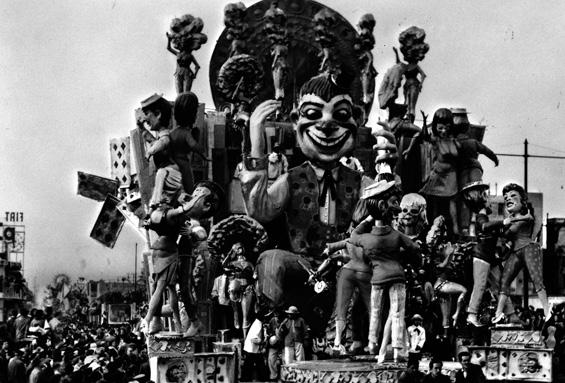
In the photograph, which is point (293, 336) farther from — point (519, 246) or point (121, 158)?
point (121, 158)

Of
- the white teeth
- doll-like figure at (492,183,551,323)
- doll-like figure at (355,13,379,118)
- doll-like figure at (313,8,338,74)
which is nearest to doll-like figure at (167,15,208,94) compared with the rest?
doll-like figure at (313,8,338,74)

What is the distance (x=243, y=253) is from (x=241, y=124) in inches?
115

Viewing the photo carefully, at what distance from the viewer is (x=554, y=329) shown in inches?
835

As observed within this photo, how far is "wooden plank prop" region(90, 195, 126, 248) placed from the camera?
1041 inches

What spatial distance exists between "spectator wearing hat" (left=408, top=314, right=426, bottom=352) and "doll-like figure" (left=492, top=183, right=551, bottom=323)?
1.27m

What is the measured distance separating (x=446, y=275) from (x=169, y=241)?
543cm

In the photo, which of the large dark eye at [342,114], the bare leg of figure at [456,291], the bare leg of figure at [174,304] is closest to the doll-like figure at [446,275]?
the bare leg of figure at [456,291]

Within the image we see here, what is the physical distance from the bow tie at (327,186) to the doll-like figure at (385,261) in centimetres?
449

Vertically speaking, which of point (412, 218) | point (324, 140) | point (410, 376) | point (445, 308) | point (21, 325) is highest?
point (324, 140)

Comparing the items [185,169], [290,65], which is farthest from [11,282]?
[185,169]

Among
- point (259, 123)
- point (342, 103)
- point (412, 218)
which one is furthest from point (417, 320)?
point (259, 123)

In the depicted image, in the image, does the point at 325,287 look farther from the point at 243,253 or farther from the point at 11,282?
the point at 11,282

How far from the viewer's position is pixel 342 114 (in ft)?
67.8

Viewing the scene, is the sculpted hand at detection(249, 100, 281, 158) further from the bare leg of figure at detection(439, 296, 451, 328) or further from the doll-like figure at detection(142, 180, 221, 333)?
the bare leg of figure at detection(439, 296, 451, 328)
